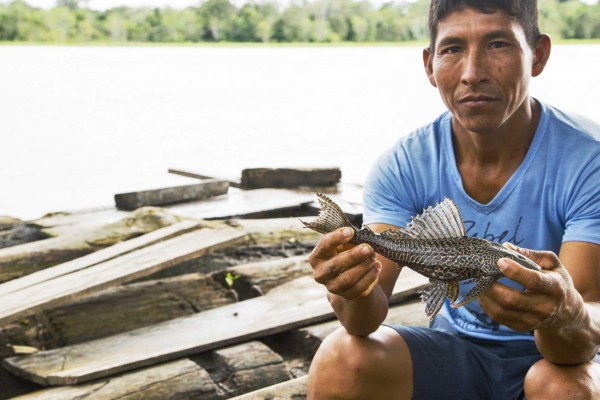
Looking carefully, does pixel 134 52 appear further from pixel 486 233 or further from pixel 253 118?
pixel 486 233

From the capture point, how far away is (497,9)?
2.55 meters

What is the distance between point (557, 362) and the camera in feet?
7.66

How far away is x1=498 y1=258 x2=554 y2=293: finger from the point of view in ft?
6.39

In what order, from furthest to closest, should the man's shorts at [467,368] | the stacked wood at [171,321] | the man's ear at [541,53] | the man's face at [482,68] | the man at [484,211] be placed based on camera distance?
1. the stacked wood at [171,321]
2. the man's ear at [541,53]
3. the man's shorts at [467,368]
4. the man's face at [482,68]
5. the man at [484,211]

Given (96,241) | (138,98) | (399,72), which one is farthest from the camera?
(399,72)

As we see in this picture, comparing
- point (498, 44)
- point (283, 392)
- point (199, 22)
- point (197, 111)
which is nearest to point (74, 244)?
point (283, 392)

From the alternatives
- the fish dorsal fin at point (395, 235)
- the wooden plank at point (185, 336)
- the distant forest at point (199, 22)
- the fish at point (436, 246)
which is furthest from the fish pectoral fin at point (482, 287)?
the distant forest at point (199, 22)

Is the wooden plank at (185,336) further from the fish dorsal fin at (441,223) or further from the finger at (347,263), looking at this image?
the fish dorsal fin at (441,223)

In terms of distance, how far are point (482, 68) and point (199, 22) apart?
666 inches

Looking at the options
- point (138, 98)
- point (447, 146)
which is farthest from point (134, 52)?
point (447, 146)

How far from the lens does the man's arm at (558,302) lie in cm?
203

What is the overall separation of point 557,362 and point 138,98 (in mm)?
18856

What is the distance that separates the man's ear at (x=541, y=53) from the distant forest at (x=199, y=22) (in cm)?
1397

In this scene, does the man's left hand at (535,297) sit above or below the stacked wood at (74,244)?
above
